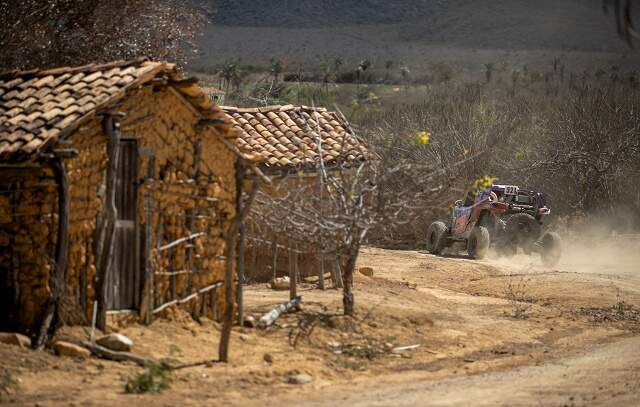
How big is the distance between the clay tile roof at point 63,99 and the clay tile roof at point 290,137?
3955mm

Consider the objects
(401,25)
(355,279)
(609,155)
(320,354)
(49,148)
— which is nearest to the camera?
(49,148)

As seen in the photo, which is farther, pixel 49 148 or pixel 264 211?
pixel 264 211

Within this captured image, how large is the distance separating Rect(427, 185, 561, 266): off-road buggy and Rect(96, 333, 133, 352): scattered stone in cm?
1393

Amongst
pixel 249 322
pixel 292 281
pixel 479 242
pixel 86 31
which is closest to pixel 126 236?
pixel 249 322

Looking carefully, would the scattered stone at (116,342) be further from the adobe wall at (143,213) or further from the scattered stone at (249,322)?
the scattered stone at (249,322)

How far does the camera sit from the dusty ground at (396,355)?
11.1 m

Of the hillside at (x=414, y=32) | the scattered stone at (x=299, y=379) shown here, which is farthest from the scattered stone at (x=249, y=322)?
the hillside at (x=414, y=32)

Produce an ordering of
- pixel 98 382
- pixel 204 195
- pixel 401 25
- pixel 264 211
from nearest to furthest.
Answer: pixel 98 382 < pixel 204 195 < pixel 264 211 < pixel 401 25

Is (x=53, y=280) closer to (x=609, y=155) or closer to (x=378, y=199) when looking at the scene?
(x=378, y=199)

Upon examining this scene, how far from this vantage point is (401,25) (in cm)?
9425

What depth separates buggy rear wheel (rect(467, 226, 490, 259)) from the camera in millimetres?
25734

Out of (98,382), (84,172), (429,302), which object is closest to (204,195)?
(84,172)

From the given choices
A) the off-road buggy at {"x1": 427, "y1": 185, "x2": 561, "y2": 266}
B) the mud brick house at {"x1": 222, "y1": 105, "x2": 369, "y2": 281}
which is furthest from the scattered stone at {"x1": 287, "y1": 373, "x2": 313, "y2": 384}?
the off-road buggy at {"x1": 427, "y1": 185, "x2": 561, "y2": 266}

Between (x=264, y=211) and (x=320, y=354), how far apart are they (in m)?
4.54
